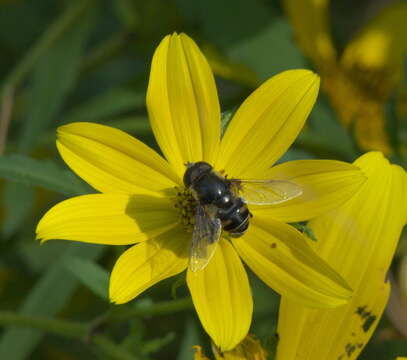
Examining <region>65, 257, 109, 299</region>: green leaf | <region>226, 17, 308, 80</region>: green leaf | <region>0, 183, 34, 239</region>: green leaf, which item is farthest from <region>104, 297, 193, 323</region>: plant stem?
<region>226, 17, 308, 80</region>: green leaf

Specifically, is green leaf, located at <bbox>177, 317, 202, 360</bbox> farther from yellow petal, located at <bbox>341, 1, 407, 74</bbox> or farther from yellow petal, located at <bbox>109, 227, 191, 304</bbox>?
yellow petal, located at <bbox>341, 1, 407, 74</bbox>

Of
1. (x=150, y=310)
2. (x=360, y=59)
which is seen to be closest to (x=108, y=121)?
(x=360, y=59)

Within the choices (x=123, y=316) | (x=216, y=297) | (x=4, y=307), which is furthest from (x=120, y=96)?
Result: (x=216, y=297)

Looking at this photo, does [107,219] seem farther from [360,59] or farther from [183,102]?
[360,59]

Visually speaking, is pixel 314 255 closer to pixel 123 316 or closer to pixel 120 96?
pixel 123 316

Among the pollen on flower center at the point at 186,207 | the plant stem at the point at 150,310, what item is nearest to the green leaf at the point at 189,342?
the plant stem at the point at 150,310
